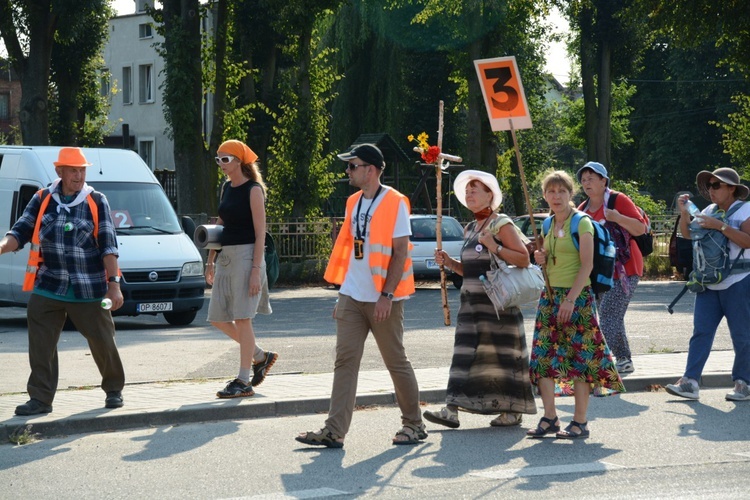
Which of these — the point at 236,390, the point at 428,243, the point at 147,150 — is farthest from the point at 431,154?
the point at 147,150

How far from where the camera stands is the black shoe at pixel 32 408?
8.84m

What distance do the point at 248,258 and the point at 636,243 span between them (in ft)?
11.6

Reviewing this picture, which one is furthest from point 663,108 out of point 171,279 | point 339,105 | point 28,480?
point 28,480

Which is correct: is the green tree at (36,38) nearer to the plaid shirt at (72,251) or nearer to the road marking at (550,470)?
the plaid shirt at (72,251)

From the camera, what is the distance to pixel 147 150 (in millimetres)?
61719

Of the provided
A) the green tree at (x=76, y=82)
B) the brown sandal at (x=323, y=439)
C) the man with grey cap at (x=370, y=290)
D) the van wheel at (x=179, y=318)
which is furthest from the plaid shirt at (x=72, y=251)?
the green tree at (x=76, y=82)

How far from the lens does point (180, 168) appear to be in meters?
28.1

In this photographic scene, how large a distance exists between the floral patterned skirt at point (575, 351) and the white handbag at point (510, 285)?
0.28 metres

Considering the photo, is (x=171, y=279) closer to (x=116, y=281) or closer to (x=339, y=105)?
(x=116, y=281)

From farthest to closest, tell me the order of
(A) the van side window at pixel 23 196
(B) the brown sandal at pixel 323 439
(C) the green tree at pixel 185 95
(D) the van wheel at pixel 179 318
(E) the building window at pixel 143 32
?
(E) the building window at pixel 143 32
(C) the green tree at pixel 185 95
(D) the van wheel at pixel 179 318
(A) the van side window at pixel 23 196
(B) the brown sandal at pixel 323 439

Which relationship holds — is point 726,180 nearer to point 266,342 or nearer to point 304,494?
point 304,494

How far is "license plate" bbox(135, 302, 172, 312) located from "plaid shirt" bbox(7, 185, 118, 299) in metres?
7.57

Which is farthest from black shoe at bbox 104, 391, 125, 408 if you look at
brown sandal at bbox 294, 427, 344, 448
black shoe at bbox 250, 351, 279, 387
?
brown sandal at bbox 294, 427, 344, 448

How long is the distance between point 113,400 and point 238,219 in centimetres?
167
